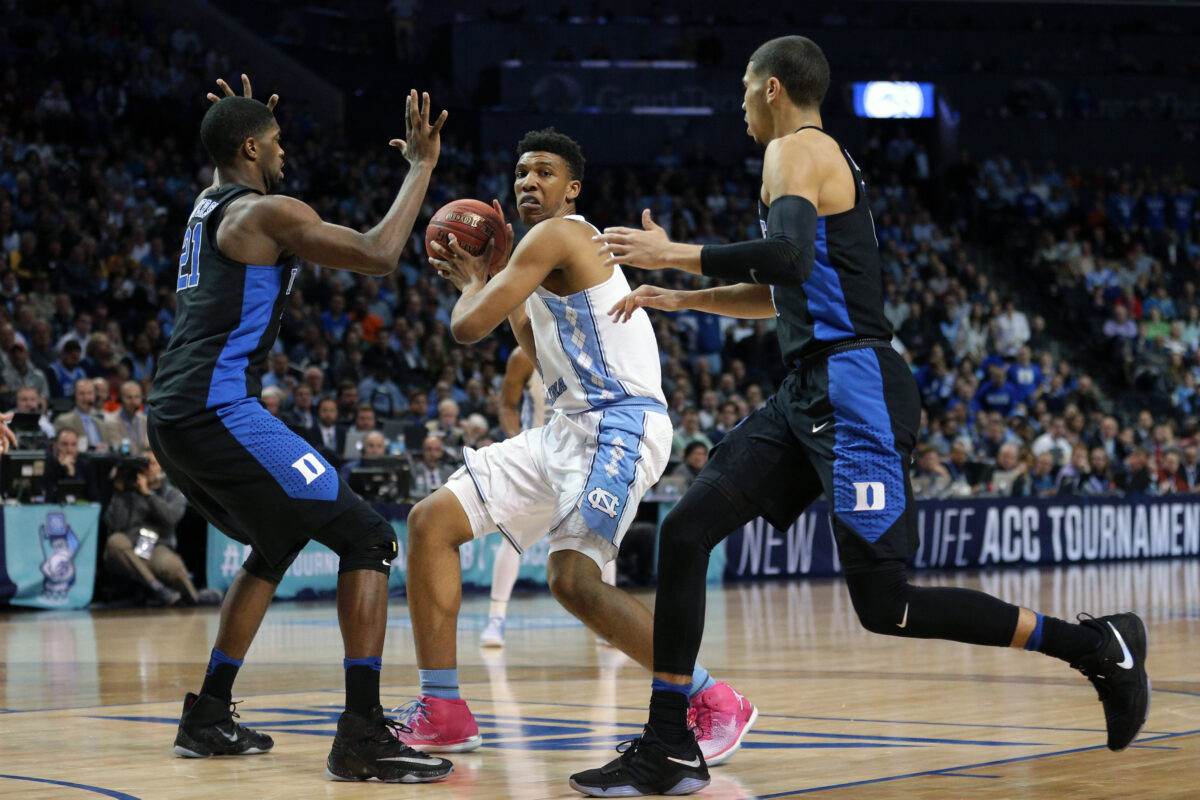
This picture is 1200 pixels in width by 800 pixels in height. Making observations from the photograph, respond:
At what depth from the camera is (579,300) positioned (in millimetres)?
5301

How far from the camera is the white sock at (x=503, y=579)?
936 cm

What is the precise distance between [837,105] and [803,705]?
24371 mm

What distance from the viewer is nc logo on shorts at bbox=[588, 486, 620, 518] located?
511cm

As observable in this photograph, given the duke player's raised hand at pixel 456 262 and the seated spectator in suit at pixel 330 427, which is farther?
the seated spectator in suit at pixel 330 427

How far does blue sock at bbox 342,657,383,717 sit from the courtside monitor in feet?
85.0

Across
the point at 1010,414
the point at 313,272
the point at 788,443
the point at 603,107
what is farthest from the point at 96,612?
the point at 603,107

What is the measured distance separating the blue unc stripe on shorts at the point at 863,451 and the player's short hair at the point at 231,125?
2.11 m

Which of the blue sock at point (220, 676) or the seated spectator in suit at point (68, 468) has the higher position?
the seated spectator in suit at point (68, 468)

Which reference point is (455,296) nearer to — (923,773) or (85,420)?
(85,420)

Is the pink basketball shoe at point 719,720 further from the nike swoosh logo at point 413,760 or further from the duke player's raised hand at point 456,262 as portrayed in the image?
the duke player's raised hand at point 456,262

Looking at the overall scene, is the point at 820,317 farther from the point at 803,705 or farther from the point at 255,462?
the point at 803,705

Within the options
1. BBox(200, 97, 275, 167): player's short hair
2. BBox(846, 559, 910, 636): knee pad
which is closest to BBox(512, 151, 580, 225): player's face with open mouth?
BBox(200, 97, 275, 167): player's short hair

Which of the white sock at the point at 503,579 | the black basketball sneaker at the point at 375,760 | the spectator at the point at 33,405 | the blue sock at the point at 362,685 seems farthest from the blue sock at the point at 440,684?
the spectator at the point at 33,405

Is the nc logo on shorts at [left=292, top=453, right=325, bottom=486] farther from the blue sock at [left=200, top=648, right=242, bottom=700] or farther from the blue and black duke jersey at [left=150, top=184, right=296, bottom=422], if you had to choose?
the blue sock at [left=200, top=648, right=242, bottom=700]
